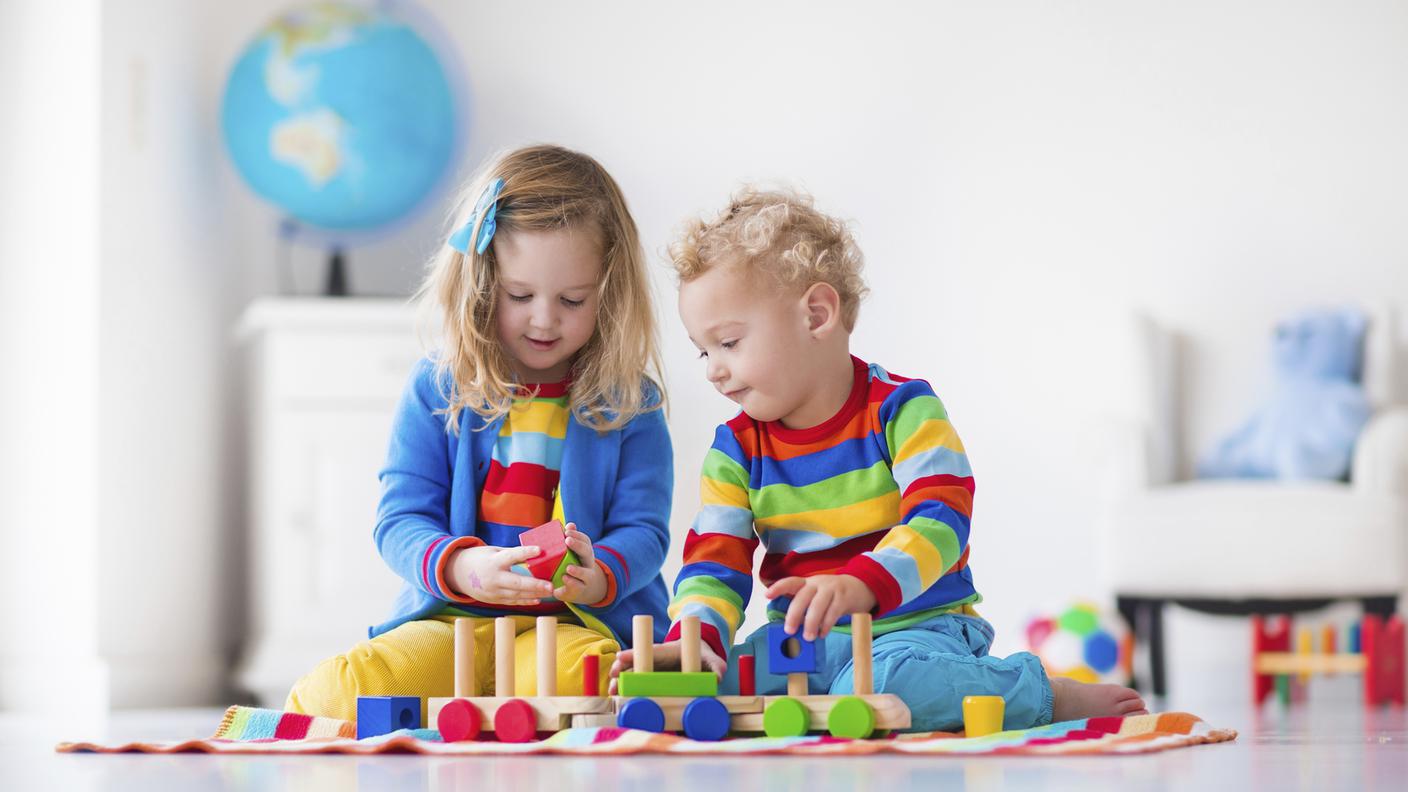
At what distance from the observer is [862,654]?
1082 mm

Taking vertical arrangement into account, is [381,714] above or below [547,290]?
below

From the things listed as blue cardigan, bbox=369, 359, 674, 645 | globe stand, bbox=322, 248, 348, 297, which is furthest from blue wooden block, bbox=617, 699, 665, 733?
globe stand, bbox=322, 248, 348, 297

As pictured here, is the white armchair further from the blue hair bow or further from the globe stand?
the blue hair bow

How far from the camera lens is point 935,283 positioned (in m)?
3.31

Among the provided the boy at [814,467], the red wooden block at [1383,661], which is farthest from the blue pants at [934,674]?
the red wooden block at [1383,661]

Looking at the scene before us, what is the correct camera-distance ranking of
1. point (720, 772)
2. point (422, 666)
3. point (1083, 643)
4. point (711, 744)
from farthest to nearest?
1. point (1083, 643)
2. point (422, 666)
3. point (711, 744)
4. point (720, 772)

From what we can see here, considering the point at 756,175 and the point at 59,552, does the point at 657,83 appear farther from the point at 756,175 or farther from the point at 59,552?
the point at 59,552

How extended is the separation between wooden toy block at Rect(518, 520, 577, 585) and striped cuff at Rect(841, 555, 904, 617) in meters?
0.23

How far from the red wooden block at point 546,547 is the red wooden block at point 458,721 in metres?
0.15

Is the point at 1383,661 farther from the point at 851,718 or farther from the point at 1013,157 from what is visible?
the point at 851,718

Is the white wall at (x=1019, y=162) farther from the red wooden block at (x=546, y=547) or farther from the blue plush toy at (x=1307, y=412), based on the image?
the red wooden block at (x=546, y=547)

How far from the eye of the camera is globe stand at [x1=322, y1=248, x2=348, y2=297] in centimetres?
290

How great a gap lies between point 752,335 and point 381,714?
416mm

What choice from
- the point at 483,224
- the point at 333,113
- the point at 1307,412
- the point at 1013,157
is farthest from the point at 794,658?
the point at 1013,157
